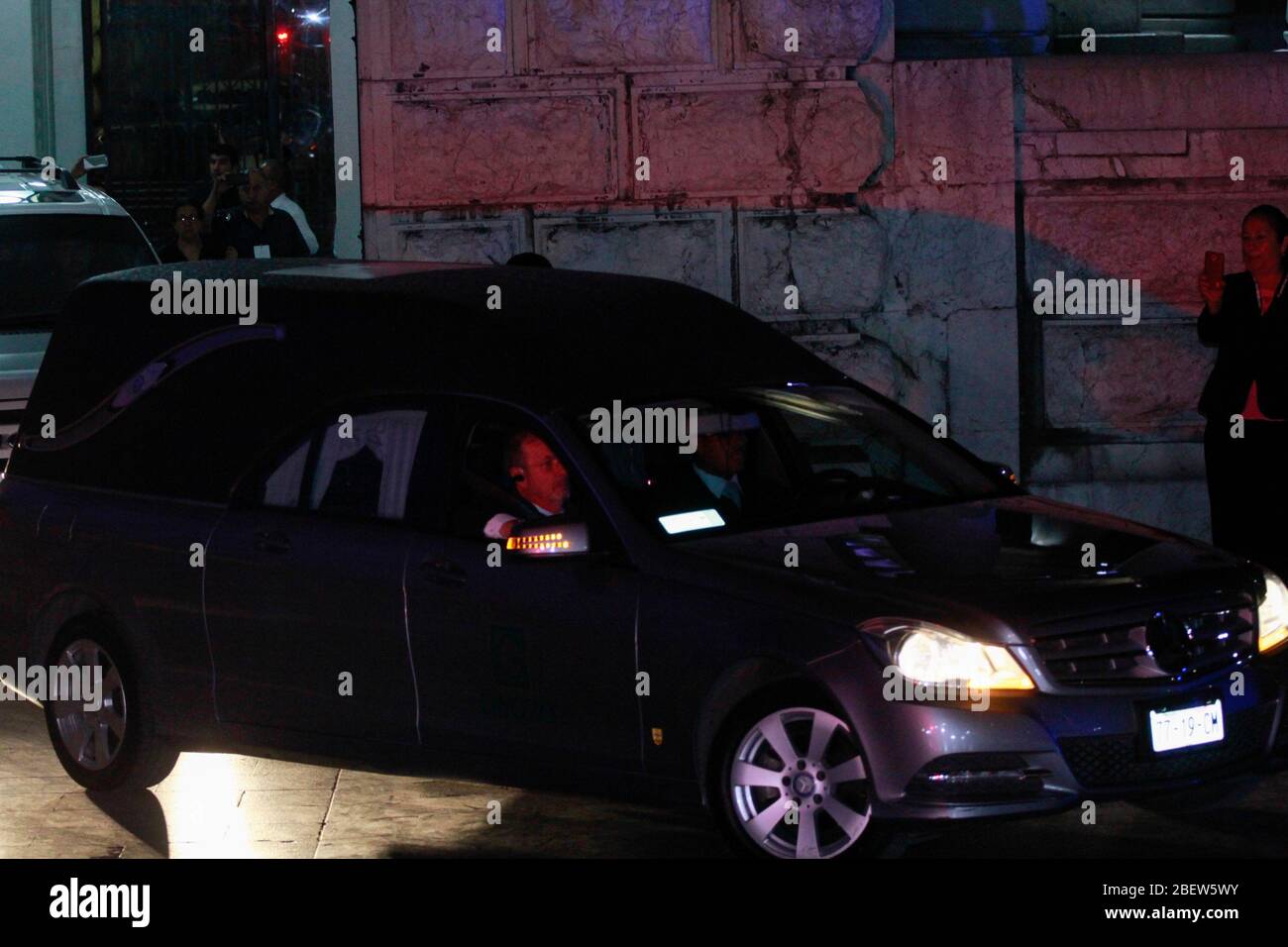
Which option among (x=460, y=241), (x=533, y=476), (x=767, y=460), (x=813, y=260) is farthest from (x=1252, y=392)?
(x=460, y=241)

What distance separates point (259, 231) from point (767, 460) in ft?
21.1

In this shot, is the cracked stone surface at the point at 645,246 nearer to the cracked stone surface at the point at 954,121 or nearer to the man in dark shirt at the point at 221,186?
the cracked stone surface at the point at 954,121

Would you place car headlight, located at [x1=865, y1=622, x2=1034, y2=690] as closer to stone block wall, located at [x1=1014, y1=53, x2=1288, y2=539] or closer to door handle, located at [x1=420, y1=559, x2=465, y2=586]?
door handle, located at [x1=420, y1=559, x2=465, y2=586]

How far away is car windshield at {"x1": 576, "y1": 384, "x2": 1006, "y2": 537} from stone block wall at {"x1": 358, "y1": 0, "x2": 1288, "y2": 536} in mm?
5246

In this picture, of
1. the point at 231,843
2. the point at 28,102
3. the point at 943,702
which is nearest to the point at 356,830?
the point at 231,843

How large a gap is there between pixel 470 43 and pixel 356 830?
23.7 feet

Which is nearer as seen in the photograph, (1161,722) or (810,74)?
(1161,722)


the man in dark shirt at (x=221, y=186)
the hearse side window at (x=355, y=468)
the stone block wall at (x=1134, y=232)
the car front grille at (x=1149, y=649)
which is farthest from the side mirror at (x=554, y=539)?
the man in dark shirt at (x=221, y=186)

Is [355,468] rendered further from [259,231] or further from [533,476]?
[259,231]

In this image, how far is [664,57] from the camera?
14812 millimetres

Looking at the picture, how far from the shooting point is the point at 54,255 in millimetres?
14383

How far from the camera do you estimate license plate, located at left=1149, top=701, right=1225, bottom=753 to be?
24.6 ft

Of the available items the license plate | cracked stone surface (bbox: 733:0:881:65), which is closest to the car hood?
the license plate

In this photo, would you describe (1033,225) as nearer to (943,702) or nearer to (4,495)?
(4,495)
